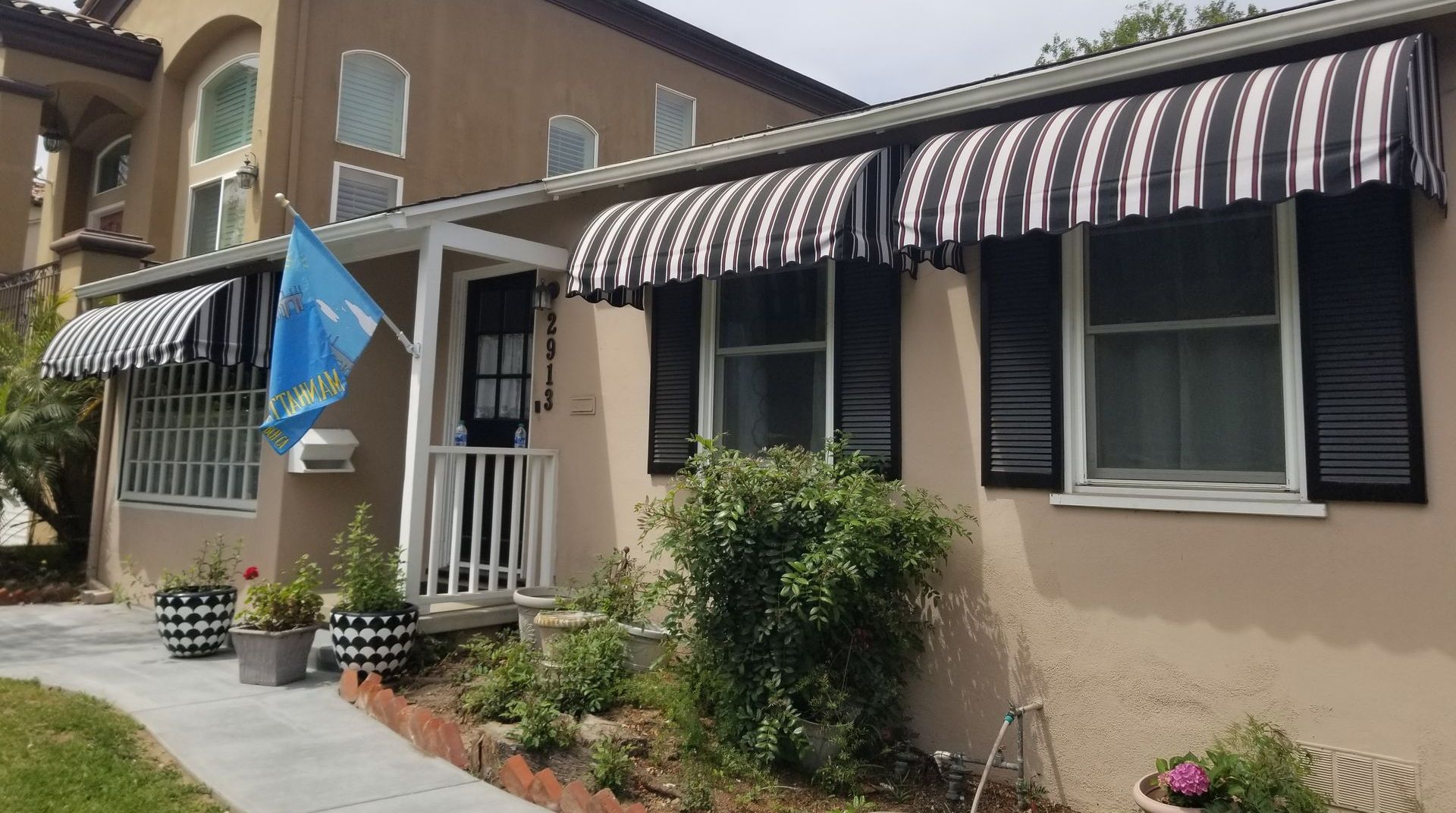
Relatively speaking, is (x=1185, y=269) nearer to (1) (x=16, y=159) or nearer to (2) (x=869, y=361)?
(2) (x=869, y=361)

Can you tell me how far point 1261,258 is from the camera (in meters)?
4.26

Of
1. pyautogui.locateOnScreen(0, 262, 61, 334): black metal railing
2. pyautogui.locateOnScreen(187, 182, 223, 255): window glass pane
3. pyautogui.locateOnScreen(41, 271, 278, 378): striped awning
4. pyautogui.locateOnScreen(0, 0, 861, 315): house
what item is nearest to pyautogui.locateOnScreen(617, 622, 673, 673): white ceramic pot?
pyautogui.locateOnScreen(41, 271, 278, 378): striped awning

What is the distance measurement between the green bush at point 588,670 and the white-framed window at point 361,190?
658 centimetres

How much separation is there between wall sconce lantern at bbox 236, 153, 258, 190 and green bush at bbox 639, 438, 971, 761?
23.1 ft

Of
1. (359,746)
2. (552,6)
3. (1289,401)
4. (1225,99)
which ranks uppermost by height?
(552,6)

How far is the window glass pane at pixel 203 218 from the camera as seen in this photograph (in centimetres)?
1074

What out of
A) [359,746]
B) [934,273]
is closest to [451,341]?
[359,746]

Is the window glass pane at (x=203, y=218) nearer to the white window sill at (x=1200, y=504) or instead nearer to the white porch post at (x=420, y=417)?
the white porch post at (x=420, y=417)

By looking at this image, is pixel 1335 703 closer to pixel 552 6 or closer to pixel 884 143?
pixel 884 143

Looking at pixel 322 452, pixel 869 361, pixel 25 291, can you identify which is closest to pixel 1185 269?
pixel 869 361

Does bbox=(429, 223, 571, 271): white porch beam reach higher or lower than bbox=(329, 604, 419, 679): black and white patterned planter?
higher

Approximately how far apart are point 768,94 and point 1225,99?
1138 cm

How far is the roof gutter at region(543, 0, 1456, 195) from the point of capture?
392 cm

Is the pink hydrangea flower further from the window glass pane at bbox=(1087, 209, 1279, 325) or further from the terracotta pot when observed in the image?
the window glass pane at bbox=(1087, 209, 1279, 325)
